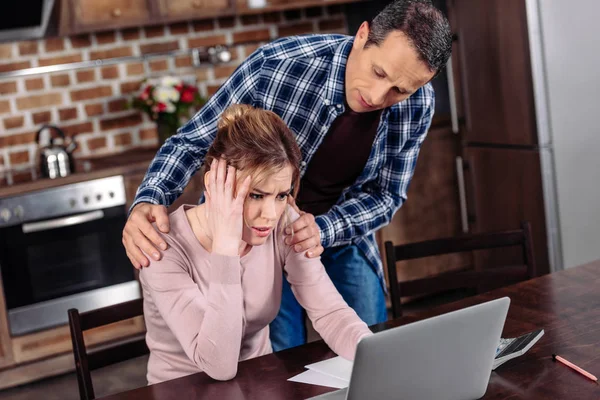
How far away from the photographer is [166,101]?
425 centimetres

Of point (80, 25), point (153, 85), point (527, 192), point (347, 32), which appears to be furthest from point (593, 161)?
point (80, 25)

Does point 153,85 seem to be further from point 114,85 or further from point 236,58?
point 236,58

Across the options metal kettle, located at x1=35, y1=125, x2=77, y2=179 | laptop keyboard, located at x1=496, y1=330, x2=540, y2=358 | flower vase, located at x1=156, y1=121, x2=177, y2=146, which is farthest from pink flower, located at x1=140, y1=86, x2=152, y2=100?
laptop keyboard, located at x1=496, y1=330, x2=540, y2=358

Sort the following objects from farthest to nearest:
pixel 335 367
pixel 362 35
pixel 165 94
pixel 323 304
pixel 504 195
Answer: pixel 165 94 → pixel 504 195 → pixel 362 35 → pixel 323 304 → pixel 335 367

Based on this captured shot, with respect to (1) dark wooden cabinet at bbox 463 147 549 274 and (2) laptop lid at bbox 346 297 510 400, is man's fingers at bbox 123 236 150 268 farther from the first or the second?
(1) dark wooden cabinet at bbox 463 147 549 274

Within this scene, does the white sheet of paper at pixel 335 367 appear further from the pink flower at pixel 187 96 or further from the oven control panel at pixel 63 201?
the pink flower at pixel 187 96

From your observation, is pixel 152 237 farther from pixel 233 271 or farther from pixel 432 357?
pixel 432 357

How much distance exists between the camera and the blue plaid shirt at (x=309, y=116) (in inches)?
89.6

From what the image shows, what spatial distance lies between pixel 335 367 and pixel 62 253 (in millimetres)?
2533

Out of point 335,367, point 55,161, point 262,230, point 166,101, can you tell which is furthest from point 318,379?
point 166,101

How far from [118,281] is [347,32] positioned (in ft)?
6.60

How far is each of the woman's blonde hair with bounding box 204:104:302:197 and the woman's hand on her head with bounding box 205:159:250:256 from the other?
0.08ft

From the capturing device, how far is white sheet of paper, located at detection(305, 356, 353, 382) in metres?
1.68

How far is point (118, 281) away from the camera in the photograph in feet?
13.4
